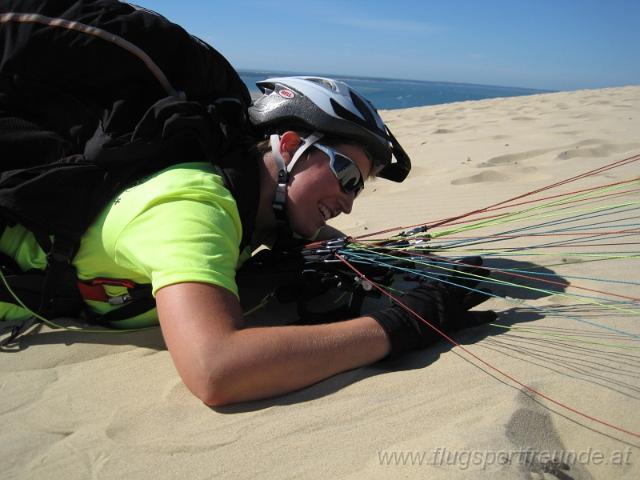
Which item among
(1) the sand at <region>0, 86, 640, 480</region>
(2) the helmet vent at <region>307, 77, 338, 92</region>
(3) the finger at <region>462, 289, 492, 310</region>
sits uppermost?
(2) the helmet vent at <region>307, 77, 338, 92</region>

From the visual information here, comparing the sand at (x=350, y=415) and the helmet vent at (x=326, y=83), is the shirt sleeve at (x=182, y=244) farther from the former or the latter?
the helmet vent at (x=326, y=83)

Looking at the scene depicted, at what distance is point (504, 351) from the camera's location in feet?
5.22

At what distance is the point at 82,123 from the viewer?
73.1 inches

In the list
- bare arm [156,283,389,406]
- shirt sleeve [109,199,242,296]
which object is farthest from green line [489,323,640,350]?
shirt sleeve [109,199,242,296]

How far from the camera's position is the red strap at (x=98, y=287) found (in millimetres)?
1798

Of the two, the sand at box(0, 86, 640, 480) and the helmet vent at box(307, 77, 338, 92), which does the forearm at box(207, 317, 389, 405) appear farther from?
the helmet vent at box(307, 77, 338, 92)

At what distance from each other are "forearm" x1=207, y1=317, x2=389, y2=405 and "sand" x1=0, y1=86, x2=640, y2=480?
0.05m

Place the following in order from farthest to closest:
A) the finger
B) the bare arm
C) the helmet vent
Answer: the helmet vent < the finger < the bare arm

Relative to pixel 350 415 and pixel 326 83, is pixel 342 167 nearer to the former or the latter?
pixel 326 83

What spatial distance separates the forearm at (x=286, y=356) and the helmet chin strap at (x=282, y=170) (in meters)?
0.58

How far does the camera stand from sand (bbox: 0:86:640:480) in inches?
45.9

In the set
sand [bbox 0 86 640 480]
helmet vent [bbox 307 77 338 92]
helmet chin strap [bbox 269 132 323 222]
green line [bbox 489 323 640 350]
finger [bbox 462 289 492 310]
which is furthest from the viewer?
helmet vent [bbox 307 77 338 92]

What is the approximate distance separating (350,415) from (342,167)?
0.97 meters

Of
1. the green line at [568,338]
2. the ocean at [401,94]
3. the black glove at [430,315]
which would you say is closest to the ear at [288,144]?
the black glove at [430,315]
